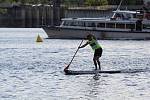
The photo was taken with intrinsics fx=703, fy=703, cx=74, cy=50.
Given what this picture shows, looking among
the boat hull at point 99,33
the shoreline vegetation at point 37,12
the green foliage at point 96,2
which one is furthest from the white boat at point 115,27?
the green foliage at point 96,2

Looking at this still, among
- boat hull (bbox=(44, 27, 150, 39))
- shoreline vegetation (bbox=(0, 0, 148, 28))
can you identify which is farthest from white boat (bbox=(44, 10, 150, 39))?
shoreline vegetation (bbox=(0, 0, 148, 28))

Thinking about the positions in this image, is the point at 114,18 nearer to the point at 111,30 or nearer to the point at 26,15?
the point at 111,30

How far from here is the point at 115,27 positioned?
86250mm

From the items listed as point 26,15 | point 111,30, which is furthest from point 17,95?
point 26,15

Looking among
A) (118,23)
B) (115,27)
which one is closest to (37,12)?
(115,27)

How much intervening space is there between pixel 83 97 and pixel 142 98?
2.14 metres

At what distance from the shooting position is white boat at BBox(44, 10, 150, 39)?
8569cm

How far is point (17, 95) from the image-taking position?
26047 millimetres

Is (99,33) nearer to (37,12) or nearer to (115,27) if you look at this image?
(115,27)

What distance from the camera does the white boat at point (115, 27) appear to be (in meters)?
85.7

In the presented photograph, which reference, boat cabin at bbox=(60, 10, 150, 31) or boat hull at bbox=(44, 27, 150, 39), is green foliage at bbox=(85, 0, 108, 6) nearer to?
boat hull at bbox=(44, 27, 150, 39)

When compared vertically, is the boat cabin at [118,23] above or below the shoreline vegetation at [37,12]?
above

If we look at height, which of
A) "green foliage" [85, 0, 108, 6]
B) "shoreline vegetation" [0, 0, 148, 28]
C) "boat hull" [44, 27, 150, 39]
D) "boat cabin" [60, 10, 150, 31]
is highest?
"boat cabin" [60, 10, 150, 31]

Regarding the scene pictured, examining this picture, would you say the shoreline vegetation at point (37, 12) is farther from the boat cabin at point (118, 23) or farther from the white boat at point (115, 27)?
the boat cabin at point (118, 23)
